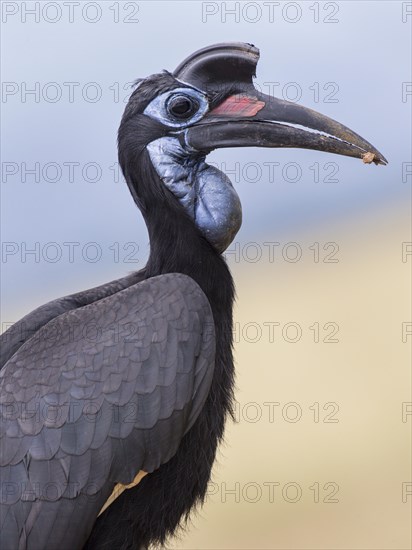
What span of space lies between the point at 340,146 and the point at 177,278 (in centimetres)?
78

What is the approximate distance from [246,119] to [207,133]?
154 millimetres

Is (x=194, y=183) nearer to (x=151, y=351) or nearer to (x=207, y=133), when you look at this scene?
(x=207, y=133)

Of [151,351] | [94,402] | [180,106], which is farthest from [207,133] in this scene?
[94,402]

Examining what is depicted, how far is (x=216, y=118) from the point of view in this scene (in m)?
4.21

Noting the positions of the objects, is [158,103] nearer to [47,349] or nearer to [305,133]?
[305,133]

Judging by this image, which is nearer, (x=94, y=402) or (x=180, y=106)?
(x=94, y=402)

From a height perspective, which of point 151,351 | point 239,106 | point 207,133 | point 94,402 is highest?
point 239,106

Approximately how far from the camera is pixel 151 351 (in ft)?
12.5

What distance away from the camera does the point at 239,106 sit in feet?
13.9

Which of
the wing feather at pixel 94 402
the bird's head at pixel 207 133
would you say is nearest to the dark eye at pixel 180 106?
the bird's head at pixel 207 133

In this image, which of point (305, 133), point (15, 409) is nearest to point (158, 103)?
point (305, 133)

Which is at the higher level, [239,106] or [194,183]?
[239,106]

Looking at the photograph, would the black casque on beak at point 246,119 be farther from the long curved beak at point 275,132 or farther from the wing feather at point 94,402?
the wing feather at point 94,402

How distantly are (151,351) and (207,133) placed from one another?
88 centimetres
